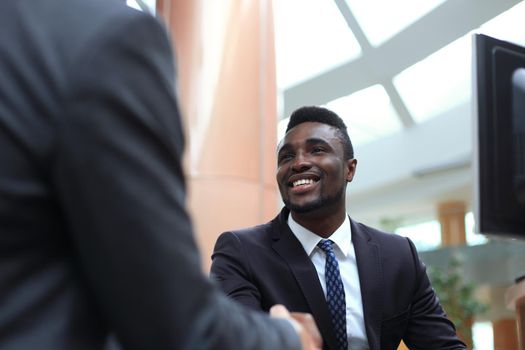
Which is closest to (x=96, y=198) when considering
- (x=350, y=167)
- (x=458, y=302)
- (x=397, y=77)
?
(x=350, y=167)

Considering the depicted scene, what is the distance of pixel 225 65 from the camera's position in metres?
6.15

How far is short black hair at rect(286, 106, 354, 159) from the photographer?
3.15 metres

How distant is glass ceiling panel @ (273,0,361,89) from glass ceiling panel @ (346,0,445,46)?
1.27 feet

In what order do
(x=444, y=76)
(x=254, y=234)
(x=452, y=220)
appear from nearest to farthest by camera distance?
1. (x=254, y=234)
2. (x=444, y=76)
3. (x=452, y=220)

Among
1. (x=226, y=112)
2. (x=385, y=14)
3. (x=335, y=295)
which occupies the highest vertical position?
(x=385, y=14)

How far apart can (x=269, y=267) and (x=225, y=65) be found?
3.76m

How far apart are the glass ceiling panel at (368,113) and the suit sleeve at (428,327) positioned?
14438 mm

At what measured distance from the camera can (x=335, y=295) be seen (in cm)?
260

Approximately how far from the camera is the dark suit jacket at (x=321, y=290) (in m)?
2.53

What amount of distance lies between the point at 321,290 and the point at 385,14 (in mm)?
13817

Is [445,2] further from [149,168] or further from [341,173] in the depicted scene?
[149,168]

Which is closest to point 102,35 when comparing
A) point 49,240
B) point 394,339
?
point 49,240

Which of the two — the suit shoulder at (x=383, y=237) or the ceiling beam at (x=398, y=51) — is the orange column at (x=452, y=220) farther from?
the suit shoulder at (x=383, y=237)

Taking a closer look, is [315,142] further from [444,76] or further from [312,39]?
[444,76]
